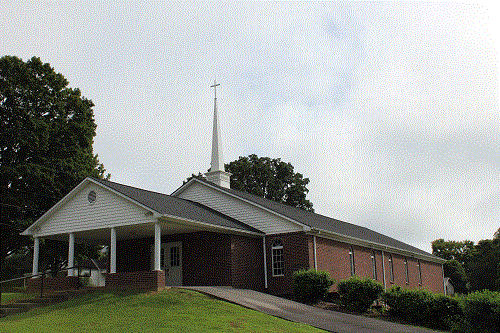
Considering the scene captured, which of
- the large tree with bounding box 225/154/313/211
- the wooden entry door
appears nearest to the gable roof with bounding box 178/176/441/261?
the wooden entry door

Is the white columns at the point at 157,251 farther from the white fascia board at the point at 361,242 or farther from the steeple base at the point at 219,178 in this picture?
the steeple base at the point at 219,178

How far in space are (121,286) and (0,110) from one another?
1679 centimetres

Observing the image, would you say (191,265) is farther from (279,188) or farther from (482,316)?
(279,188)

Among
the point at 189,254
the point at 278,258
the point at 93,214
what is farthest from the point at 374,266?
the point at 93,214

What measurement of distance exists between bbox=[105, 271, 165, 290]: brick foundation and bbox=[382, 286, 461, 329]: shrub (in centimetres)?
884

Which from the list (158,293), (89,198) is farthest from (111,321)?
(89,198)

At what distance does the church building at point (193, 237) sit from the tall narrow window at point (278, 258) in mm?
48

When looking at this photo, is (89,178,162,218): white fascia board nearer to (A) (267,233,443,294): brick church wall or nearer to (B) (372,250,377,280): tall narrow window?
(A) (267,233,443,294): brick church wall

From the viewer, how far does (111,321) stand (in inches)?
604

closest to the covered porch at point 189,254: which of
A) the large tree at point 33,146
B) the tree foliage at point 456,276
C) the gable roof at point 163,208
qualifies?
the gable roof at point 163,208

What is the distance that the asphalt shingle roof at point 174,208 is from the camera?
2125cm

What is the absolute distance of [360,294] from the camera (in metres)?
20.9

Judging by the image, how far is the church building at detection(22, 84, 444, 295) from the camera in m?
21.2

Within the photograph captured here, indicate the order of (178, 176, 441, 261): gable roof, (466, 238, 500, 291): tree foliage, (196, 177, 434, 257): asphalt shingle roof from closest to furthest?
(178, 176, 441, 261): gable roof, (196, 177, 434, 257): asphalt shingle roof, (466, 238, 500, 291): tree foliage
